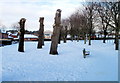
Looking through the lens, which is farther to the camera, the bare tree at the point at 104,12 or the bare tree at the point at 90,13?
the bare tree at the point at 90,13

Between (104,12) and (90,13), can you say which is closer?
(104,12)

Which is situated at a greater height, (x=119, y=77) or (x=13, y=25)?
(x=13, y=25)

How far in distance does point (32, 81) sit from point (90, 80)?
99.9 inches

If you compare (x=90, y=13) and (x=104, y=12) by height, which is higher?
(x=90, y=13)

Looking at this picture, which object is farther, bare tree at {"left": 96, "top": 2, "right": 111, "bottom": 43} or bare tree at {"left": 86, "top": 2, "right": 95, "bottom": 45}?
bare tree at {"left": 86, "top": 2, "right": 95, "bottom": 45}

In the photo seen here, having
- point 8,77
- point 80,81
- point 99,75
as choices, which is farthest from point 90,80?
point 8,77

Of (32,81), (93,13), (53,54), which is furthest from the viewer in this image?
(93,13)

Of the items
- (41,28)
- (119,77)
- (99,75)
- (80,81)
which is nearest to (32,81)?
(80,81)

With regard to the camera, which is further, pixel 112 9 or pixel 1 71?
pixel 112 9

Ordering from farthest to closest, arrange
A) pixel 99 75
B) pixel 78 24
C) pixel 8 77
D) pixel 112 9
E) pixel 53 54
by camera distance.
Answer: pixel 78 24 → pixel 112 9 → pixel 53 54 → pixel 99 75 → pixel 8 77

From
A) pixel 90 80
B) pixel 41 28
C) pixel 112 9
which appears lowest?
pixel 90 80

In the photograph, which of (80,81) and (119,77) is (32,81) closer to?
(80,81)

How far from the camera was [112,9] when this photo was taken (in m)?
25.4

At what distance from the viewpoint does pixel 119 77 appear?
884 centimetres
